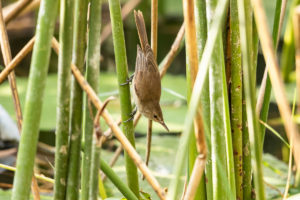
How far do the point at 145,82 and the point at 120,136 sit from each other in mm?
913

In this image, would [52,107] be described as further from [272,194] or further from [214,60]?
[214,60]

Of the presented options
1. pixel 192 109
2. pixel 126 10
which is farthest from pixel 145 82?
pixel 192 109

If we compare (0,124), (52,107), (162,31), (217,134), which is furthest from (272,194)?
(162,31)

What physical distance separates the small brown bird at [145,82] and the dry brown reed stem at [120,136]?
773 millimetres

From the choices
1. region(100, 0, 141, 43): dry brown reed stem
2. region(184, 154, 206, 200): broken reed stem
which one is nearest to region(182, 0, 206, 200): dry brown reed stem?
region(184, 154, 206, 200): broken reed stem

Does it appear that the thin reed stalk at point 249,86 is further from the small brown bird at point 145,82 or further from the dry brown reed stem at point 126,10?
the dry brown reed stem at point 126,10

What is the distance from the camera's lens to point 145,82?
1659 millimetres

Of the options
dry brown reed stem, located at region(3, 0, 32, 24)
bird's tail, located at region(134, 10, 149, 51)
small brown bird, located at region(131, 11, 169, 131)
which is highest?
dry brown reed stem, located at region(3, 0, 32, 24)

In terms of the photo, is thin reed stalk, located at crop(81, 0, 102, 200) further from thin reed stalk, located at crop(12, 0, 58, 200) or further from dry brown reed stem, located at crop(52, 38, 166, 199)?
thin reed stalk, located at crop(12, 0, 58, 200)

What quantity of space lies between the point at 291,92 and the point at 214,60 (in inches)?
99.5

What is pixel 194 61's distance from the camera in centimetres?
68

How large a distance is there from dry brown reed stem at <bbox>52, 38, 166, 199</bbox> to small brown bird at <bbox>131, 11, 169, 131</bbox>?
2.54 feet

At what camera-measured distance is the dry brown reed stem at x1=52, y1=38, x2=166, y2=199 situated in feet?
2.39

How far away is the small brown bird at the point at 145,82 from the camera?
1.59 metres
